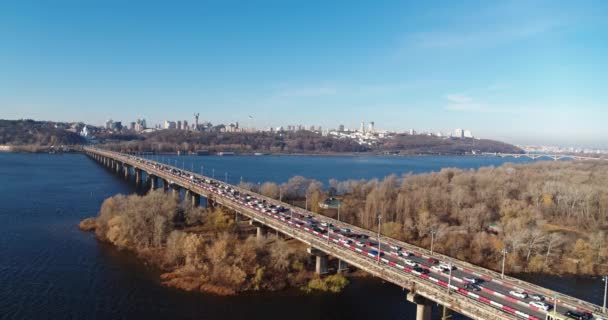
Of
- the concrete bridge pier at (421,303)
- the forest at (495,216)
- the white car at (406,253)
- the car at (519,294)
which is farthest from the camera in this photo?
the forest at (495,216)

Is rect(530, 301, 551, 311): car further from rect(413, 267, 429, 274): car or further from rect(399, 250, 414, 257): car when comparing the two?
rect(399, 250, 414, 257): car

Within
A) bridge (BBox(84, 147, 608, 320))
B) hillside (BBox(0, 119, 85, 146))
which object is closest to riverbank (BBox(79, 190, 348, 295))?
bridge (BBox(84, 147, 608, 320))

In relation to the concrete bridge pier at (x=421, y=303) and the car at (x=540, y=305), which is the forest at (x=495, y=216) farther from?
the car at (x=540, y=305)

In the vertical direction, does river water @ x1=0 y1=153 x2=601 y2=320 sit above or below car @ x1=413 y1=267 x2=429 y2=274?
below

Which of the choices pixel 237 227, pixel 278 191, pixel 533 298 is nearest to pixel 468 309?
pixel 533 298

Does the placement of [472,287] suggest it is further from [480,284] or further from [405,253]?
[405,253]

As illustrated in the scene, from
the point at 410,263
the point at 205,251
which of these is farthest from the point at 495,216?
the point at 205,251

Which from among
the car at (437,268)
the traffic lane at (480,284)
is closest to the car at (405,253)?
the traffic lane at (480,284)
